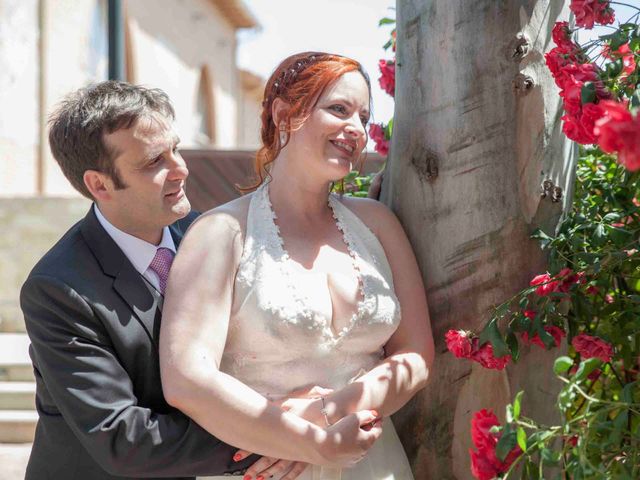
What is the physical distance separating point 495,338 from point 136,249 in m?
1.01

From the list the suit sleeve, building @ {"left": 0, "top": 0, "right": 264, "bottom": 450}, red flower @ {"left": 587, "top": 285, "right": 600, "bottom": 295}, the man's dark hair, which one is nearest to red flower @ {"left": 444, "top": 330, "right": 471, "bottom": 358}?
red flower @ {"left": 587, "top": 285, "right": 600, "bottom": 295}

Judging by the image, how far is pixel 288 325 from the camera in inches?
97.0

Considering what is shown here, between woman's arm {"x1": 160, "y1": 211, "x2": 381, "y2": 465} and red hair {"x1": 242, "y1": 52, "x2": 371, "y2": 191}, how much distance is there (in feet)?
1.45

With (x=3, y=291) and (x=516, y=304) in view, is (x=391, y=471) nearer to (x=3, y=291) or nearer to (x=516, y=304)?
(x=516, y=304)

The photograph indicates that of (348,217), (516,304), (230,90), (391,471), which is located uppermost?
(230,90)

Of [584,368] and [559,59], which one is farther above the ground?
[559,59]

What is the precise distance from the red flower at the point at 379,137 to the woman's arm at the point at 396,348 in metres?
0.55

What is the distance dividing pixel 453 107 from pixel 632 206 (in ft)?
1.82

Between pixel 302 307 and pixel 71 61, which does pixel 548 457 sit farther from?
pixel 71 61

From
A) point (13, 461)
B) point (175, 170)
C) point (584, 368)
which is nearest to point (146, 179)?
point (175, 170)

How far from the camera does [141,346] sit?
253 centimetres

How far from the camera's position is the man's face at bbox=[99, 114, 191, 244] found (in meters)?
2.69

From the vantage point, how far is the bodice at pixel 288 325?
2479 millimetres

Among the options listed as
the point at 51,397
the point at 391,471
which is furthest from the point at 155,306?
the point at 391,471
